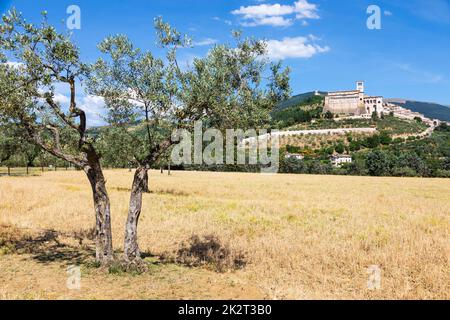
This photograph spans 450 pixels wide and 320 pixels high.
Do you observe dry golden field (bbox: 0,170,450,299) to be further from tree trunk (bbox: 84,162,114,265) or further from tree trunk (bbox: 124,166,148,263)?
tree trunk (bbox: 124,166,148,263)

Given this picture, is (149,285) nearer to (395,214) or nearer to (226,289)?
(226,289)

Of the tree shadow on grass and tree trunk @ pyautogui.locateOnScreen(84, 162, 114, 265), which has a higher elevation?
tree trunk @ pyautogui.locateOnScreen(84, 162, 114, 265)

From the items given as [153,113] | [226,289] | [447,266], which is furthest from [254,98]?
[447,266]

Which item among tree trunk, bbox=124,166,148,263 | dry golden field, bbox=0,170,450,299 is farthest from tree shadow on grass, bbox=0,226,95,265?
tree trunk, bbox=124,166,148,263

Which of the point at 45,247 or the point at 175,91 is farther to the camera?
the point at 45,247

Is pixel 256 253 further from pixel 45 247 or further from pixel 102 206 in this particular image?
pixel 45 247

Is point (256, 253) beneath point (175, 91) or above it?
beneath

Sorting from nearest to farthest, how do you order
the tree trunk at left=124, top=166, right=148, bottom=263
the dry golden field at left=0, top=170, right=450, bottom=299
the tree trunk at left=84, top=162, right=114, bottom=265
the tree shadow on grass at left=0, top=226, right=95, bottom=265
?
the dry golden field at left=0, top=170, right=450, bottom=299 → the tree trunk at left=124, top=166, right=148, bottom=263 → the tree trunk at left=84, top=162, right=114, bottom=265 → the tree shadow on grass at left=0, top=226, right=95, bottom=265


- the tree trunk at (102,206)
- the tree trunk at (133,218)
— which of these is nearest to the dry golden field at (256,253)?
the tree trunk at (102,206)

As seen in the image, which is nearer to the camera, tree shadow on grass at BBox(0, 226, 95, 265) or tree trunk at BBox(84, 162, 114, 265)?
tree trunk at BBox(84, 162, 114, 265)

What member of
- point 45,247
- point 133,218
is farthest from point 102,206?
point 45,247

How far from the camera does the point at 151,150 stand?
1490 centimetres

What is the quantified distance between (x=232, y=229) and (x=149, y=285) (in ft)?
31.0

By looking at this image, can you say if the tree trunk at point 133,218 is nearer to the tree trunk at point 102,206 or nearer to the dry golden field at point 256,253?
the tree trunk at point 102,206
